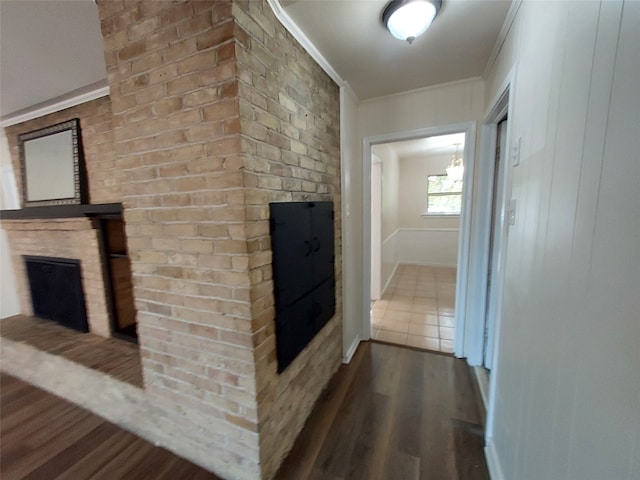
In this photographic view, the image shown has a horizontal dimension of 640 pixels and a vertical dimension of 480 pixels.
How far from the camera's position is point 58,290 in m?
2.44

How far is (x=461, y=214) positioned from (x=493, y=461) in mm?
1665

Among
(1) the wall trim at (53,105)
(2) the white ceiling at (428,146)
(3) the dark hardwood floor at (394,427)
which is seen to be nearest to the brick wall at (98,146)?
(1) the wall trim at (53,105)

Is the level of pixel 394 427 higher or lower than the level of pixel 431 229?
lower

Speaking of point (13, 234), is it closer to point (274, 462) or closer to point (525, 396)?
point (274, 462)

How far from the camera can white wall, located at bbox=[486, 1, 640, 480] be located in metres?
0.52

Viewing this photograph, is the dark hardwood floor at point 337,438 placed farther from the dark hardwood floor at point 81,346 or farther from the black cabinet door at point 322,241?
the black cabinet door at point 322,241

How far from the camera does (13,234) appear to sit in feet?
8.61

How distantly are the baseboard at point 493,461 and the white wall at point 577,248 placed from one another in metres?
0.15

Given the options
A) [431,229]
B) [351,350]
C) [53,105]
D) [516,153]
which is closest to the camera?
[516,153]

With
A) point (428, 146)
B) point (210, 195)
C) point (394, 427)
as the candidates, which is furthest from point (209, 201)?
point (428, 146)

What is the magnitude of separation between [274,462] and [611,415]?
144cm

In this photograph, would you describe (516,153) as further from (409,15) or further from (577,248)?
(409,15)

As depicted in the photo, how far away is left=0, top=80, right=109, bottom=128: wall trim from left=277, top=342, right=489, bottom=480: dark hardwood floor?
304cm

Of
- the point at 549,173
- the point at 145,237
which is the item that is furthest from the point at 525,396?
the point at 145,237
